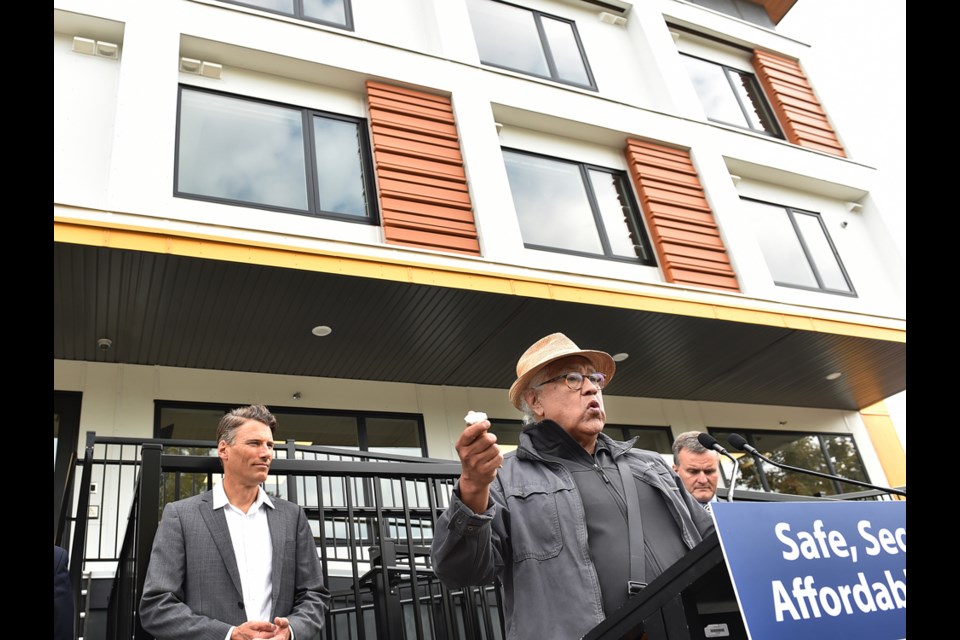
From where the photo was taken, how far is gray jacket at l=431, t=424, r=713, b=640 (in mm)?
2516

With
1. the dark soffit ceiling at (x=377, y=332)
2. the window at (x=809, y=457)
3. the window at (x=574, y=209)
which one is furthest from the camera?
the window at (x=809, y=457)

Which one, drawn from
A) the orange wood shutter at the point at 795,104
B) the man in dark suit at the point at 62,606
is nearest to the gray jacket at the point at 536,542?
the man in dark suit at the point at 62,606

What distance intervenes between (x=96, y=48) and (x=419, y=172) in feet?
13.7

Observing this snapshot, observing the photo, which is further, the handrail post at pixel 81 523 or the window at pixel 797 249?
the window at pixel 797 249

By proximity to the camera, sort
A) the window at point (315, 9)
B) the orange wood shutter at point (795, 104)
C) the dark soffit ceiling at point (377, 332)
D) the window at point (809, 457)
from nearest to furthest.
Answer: the dark soffit ceiling at point (377, 332) < the window at point (315, 9) < the window at point (809, 457) < the orange wood shutter at point (795, 104)

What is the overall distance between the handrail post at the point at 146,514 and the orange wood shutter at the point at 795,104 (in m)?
A: 13.9

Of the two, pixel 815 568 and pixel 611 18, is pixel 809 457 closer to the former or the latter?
pixel 611 18

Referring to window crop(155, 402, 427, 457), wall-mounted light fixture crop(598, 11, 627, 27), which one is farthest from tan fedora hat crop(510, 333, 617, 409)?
wall-mounted light fixture crop(598, 11, 627, 27)

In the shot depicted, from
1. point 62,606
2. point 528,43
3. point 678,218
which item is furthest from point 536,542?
point 528,43

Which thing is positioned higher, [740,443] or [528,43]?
[528,43]

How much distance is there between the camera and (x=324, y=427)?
9812 millimetres

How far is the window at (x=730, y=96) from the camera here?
555 inches

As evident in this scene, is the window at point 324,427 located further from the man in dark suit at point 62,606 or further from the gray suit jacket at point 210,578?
the man in dark suit at point 62,606
